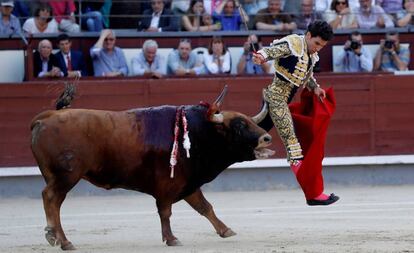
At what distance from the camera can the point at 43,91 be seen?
37.7 ft

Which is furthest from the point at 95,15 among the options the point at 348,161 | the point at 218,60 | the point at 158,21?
the point at 348,161

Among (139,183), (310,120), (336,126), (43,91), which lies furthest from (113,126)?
(336,126)

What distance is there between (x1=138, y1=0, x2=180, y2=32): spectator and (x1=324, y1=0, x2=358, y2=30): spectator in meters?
1.59

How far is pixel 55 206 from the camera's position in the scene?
7352 millimetres

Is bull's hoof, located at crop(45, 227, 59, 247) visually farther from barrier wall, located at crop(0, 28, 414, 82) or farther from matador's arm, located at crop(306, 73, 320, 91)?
barrier wall, located at crop(0, 28, 414, 82)

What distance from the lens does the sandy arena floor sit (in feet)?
24.5

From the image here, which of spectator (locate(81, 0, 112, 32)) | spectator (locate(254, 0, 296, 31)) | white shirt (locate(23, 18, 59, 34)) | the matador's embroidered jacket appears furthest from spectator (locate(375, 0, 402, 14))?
the matador's embroidered jacket

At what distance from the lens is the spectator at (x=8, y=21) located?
465 inches

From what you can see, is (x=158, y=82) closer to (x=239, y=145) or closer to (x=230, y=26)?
(x=230, y=26)

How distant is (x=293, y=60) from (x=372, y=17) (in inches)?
209

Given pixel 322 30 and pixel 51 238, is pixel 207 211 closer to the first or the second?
pixel 51 238

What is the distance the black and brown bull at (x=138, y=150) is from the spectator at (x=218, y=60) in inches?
169

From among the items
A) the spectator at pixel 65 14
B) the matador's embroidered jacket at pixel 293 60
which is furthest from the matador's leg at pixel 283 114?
the spectator at pixel 65 14

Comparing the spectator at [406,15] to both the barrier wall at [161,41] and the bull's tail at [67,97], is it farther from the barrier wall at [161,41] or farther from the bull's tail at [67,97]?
the bull's tail at [67,97]
